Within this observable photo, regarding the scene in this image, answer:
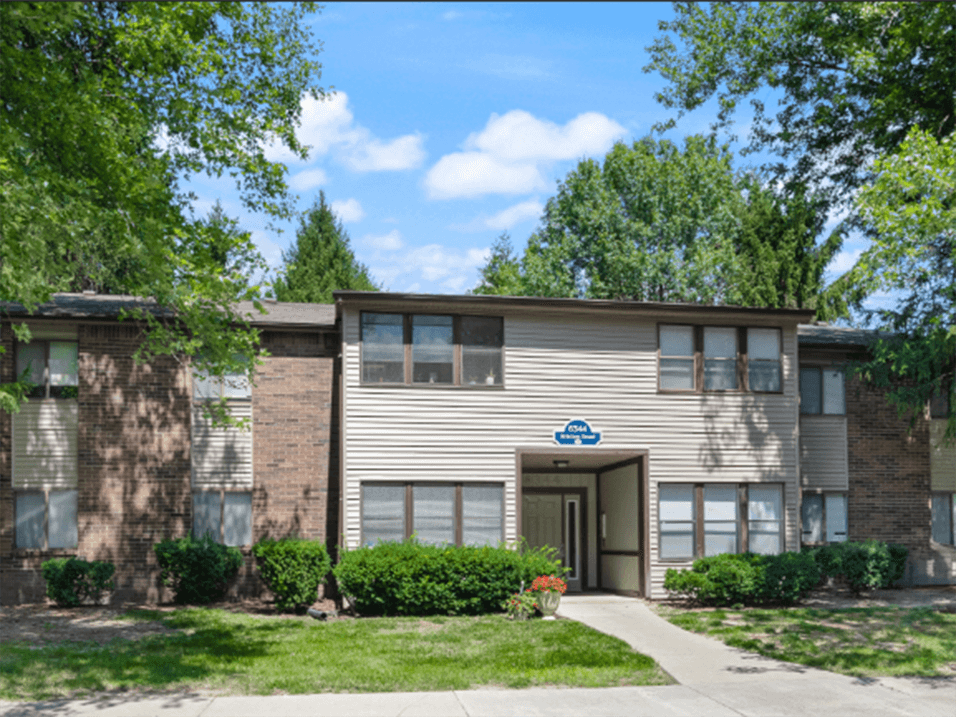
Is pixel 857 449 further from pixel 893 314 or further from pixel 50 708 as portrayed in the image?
pixel 50 708

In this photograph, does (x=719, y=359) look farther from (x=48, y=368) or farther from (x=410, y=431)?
(x=48, y=368)

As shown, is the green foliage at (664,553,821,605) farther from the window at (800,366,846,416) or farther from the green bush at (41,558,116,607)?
the green bush at (41,558,116,607)

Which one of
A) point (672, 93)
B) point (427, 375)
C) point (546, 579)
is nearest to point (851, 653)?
point (546, 579)

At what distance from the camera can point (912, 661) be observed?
1309cm

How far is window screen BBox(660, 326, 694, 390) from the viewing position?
69.1ft

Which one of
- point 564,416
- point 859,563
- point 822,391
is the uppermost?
point 822,391

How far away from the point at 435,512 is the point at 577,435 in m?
3.46

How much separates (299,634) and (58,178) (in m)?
7.96

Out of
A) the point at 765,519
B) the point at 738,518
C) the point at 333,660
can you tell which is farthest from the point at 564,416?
the point at 333,660

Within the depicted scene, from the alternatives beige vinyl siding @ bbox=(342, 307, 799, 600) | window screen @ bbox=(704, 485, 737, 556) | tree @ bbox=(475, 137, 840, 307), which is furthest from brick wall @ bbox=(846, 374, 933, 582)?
tree @ bbox=(475, 137, 840, 307)

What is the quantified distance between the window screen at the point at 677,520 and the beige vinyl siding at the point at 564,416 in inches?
11.5

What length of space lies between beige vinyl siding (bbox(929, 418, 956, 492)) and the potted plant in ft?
36.8

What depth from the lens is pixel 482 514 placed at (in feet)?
64.6

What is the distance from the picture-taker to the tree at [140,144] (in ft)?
37.3
